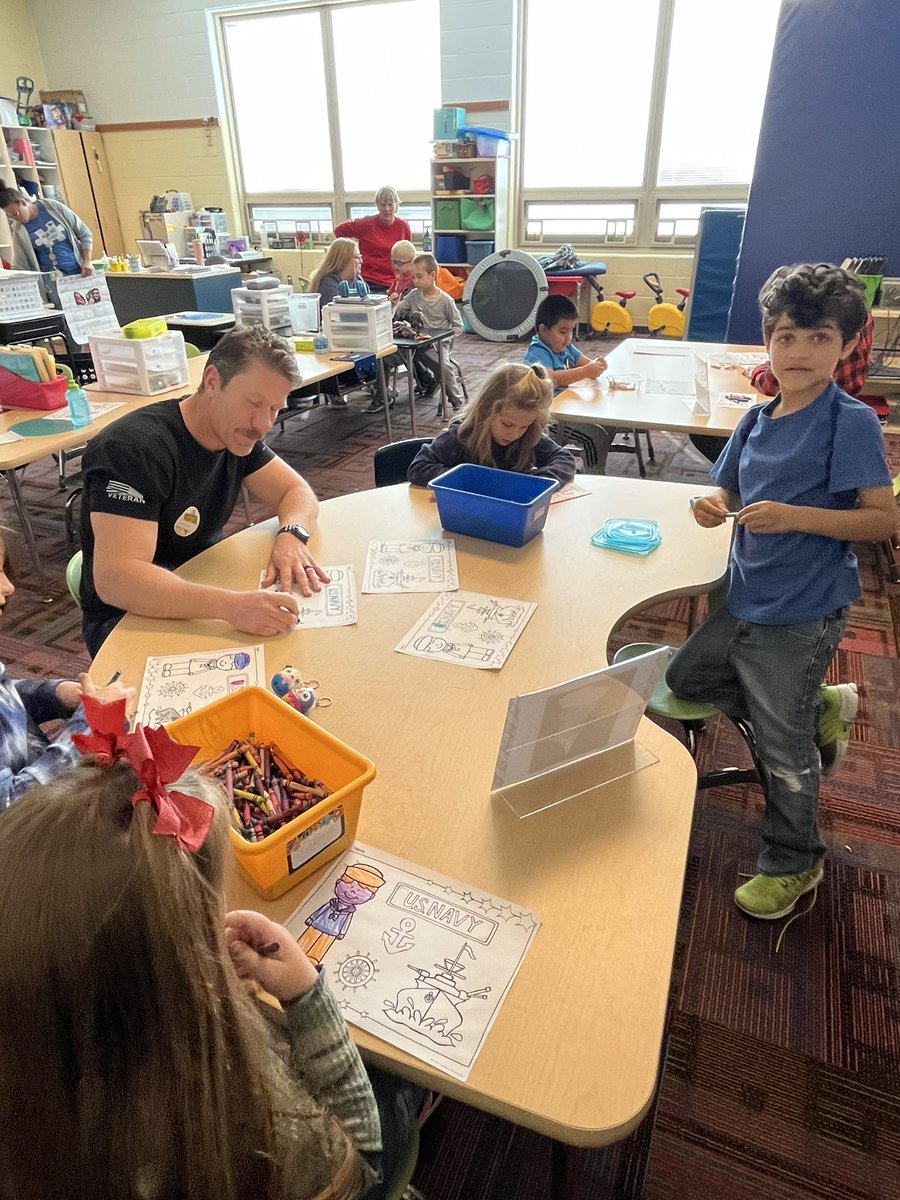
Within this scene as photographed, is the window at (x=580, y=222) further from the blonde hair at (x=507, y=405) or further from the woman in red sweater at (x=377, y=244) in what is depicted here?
the blonde hair at (x=507, y=405)

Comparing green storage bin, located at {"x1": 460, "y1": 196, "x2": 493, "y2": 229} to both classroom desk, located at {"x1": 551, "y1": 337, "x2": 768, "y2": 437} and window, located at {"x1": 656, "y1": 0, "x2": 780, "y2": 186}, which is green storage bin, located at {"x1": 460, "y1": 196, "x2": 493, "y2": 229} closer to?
window, located at {"x1": 656, "y1": 0, "x2": 780, "y2": 186}

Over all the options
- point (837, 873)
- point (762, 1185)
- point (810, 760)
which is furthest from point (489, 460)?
point (762, 1185)

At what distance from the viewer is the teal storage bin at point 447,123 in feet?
22.1

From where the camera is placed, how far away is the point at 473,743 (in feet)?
3.56

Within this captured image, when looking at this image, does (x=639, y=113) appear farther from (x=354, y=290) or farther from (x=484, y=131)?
(x=354, y=290)

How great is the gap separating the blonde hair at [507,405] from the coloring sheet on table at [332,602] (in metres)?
0.59

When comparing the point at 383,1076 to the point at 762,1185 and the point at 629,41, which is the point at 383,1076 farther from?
the point at 629,41

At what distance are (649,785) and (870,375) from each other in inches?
167

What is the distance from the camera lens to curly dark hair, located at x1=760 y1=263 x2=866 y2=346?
4.43ft

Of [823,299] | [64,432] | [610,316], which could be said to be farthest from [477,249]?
[823,299]

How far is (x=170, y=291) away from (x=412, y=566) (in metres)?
5.09

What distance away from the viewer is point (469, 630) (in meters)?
1.36

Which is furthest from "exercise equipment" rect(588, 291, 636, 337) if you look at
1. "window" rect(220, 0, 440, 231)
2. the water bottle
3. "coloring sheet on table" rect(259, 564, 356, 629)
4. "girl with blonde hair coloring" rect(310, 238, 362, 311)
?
"coloring sheet on table" rect(259, 564, 356, 629)

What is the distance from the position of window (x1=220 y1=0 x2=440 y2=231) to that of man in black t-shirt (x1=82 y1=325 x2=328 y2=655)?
713cm
